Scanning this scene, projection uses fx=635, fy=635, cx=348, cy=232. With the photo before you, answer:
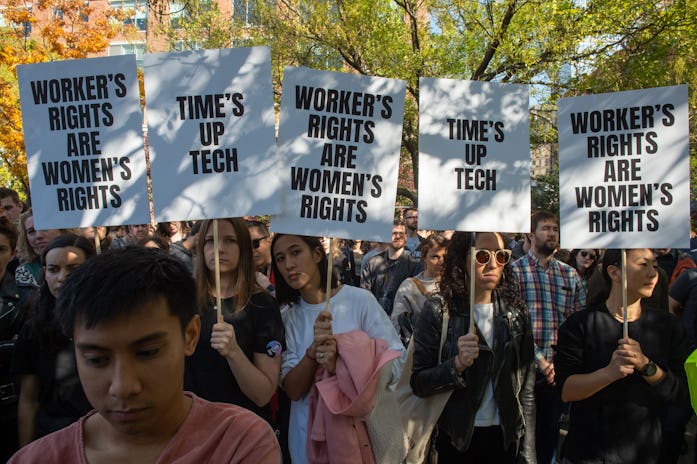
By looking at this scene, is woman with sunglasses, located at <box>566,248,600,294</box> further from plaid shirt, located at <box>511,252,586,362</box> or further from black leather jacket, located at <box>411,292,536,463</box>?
black leather jacket, located at <box>411,292,536,463</box>

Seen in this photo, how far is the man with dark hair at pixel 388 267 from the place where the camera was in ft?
24.7

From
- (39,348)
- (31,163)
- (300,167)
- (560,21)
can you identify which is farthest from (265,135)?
(560,21)

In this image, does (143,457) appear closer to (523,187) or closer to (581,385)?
(581,385)

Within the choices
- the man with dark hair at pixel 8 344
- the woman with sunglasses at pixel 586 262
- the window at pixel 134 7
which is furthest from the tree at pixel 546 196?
the man with dark hair at pixel 8 344

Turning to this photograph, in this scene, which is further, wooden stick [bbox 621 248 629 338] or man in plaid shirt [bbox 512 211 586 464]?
man in plaid shirt [bbox 512 211 586 464]

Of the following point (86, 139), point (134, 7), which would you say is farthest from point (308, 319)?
point (134, 7)

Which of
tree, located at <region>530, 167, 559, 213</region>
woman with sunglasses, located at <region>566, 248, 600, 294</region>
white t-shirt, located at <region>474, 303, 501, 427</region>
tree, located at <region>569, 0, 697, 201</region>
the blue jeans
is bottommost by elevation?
the blue jeans

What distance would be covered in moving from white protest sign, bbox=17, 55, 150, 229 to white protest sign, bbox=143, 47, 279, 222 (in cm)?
19

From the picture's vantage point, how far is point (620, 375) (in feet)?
10.5

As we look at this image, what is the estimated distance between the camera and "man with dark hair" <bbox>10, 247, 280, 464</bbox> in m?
1.53

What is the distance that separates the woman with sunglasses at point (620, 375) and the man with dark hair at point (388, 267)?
400 centimetres

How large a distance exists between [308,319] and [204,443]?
2.05 meters

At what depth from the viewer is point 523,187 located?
3660 mm

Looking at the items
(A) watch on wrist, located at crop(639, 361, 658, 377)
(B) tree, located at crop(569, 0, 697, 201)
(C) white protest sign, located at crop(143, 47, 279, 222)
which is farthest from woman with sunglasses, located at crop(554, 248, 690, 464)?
(B) tree, located at crop(569, 0, 697, 201)
